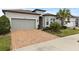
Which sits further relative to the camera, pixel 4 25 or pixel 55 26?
pixel 55 26

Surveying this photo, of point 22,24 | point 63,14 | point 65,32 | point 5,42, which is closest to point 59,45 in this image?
point 65,32

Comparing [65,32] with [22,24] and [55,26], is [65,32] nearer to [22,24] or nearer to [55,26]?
[55,26]

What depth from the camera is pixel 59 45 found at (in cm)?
252

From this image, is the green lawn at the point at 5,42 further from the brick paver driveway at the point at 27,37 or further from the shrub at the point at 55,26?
the shrub at the point at 55,26

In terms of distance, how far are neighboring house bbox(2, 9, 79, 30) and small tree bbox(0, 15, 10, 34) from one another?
6cm

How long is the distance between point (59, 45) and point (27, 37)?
0.47m

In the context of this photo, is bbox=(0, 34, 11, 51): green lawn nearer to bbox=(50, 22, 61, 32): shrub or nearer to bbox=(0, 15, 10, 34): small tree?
bbox=(0, 15, 10, 34): small tree

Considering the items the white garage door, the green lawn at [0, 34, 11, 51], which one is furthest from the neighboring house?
the green lawn at [0, 34, 11, 51]

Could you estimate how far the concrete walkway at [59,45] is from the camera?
2486 mm

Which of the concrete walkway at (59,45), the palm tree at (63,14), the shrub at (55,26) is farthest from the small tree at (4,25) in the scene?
the palm tree at (63,14)

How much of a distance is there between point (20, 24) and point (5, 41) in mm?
322
